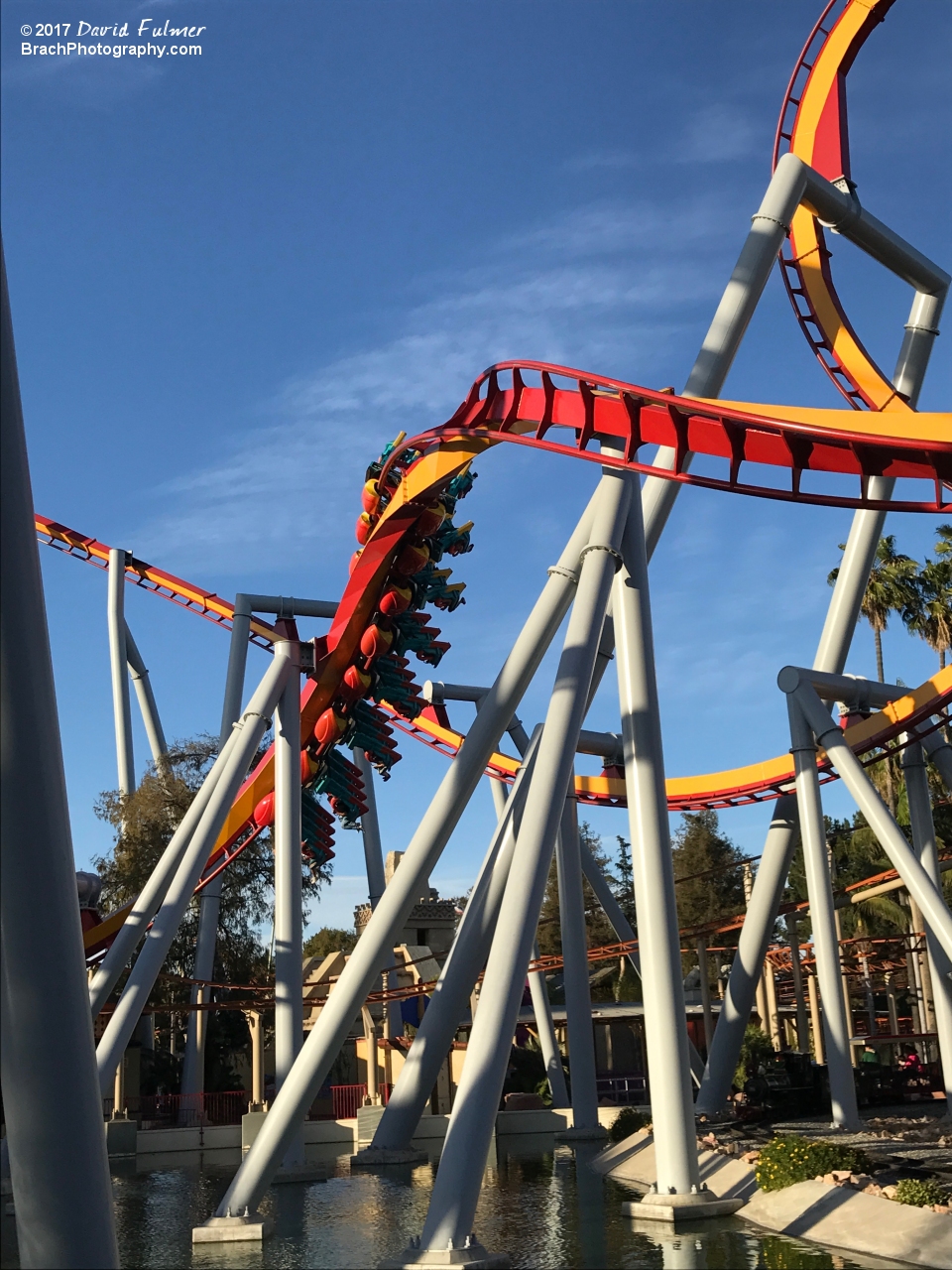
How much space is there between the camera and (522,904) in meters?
9.30

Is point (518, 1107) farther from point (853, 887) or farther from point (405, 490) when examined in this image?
point (405, 490)

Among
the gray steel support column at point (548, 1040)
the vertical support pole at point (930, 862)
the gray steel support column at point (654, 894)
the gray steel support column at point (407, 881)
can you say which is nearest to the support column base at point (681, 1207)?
the gray steel support column at point (654, 894)

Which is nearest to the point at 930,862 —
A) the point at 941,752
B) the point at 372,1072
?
the point at 941,752

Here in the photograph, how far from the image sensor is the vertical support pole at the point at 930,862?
53.6ft

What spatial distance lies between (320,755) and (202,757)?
19695 millimetres

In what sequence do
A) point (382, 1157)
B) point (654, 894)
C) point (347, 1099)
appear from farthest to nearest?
1. point (347, 1099)
2. point (382, 1157)
3. point (654, 894)

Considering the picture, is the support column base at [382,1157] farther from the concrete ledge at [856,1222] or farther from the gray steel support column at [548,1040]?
the gray steel support column at [548,1040]

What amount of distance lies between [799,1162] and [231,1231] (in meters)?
5.10

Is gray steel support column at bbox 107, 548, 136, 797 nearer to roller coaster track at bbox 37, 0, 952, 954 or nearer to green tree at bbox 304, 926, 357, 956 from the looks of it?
roller coaster track at bbox 37, 0, 952, 954

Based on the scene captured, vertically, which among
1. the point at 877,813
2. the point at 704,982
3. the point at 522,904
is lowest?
the point at 704,982

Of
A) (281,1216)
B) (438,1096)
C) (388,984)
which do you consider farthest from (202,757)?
(281,1216)

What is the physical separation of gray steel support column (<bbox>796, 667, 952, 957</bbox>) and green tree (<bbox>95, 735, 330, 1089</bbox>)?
61.7ft

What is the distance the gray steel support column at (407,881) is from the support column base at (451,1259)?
9.12 feet

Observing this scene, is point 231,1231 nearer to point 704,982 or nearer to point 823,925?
point 823,925
